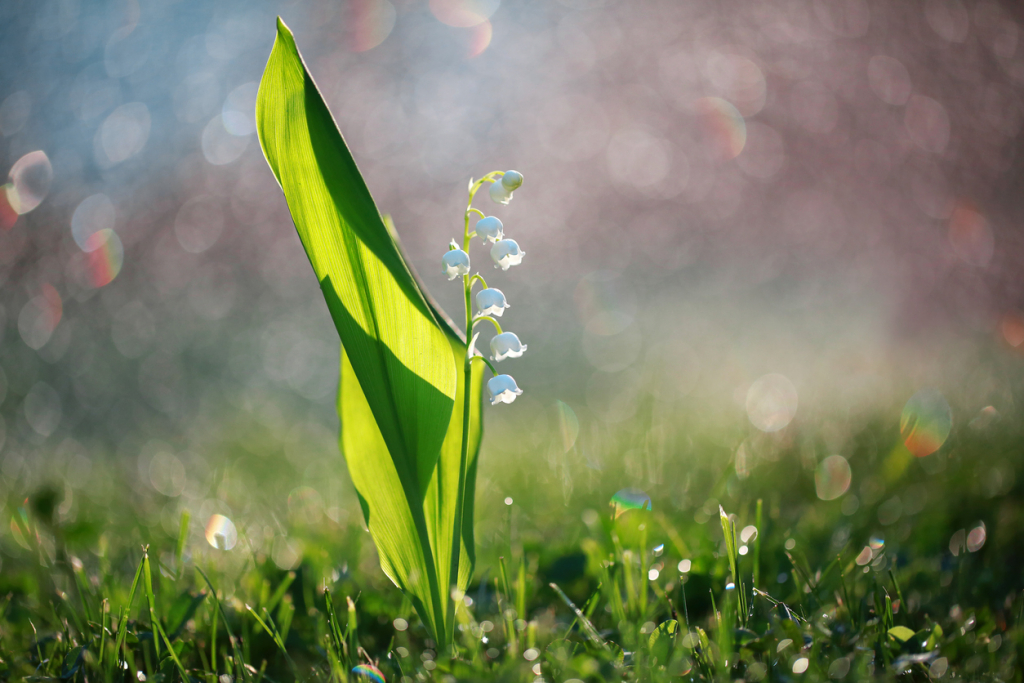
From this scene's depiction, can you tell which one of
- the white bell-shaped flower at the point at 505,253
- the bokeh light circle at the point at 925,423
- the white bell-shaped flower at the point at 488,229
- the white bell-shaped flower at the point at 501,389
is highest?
the white bell-shaped flower at the point at 488,229

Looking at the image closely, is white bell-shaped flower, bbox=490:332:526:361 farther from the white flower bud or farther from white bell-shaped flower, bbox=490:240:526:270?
the white flower bud

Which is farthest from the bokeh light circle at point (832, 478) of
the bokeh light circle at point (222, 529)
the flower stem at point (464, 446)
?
the bokeh light circle at point (222, 529)

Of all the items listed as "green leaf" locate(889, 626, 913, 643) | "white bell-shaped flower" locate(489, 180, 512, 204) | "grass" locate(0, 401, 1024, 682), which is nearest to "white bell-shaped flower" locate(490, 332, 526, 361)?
"white bell-shaped flower" locate(489, 180, 512, 204)

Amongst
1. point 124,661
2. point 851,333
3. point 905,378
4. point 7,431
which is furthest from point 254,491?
point 851,333

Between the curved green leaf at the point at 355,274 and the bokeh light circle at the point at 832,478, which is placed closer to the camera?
the curved green leaf at the point at 355,274

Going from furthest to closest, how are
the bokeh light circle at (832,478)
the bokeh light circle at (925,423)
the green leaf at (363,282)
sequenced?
Answer: the bokeh light circle at (925,423)
the bokeh light circle at (832,478)
the green leaf at (363,282)

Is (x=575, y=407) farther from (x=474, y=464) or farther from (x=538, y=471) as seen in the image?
(x=474, y=464)

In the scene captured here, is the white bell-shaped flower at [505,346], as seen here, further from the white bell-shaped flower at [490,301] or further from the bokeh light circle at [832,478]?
the bokeh light circle at [832,478]
